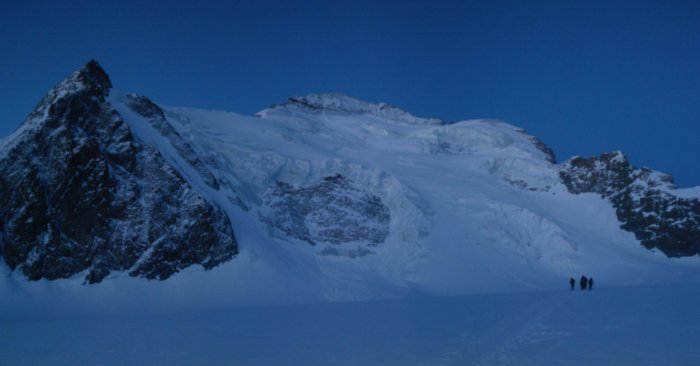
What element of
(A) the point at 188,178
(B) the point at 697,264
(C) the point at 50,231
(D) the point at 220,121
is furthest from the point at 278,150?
(B) the point at 697,264

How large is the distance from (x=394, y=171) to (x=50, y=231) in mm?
34644

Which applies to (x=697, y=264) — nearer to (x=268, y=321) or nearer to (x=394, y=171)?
(x=394, y=171)

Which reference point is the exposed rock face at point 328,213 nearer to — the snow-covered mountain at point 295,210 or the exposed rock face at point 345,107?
the snow-covered mountain at point 295,210

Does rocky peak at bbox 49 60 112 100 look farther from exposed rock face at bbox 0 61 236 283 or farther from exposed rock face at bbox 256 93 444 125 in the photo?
exposed rock face at bbox 256 93 444 125

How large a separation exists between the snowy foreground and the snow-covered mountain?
1561 cm

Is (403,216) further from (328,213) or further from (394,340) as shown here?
Answer: (394,340)

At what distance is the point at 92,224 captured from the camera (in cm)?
3844

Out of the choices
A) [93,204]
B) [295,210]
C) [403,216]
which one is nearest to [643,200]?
[403,216]

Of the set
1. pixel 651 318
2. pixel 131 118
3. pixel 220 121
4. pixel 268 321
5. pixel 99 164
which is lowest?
pixel 268 321

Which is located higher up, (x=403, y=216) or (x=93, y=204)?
(x=403, y=216)

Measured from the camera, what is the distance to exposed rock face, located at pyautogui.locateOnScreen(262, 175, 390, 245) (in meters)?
48.5

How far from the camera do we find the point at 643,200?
191ft

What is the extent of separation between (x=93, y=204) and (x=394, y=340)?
30205 mm

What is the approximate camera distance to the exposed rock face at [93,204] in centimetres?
3738
